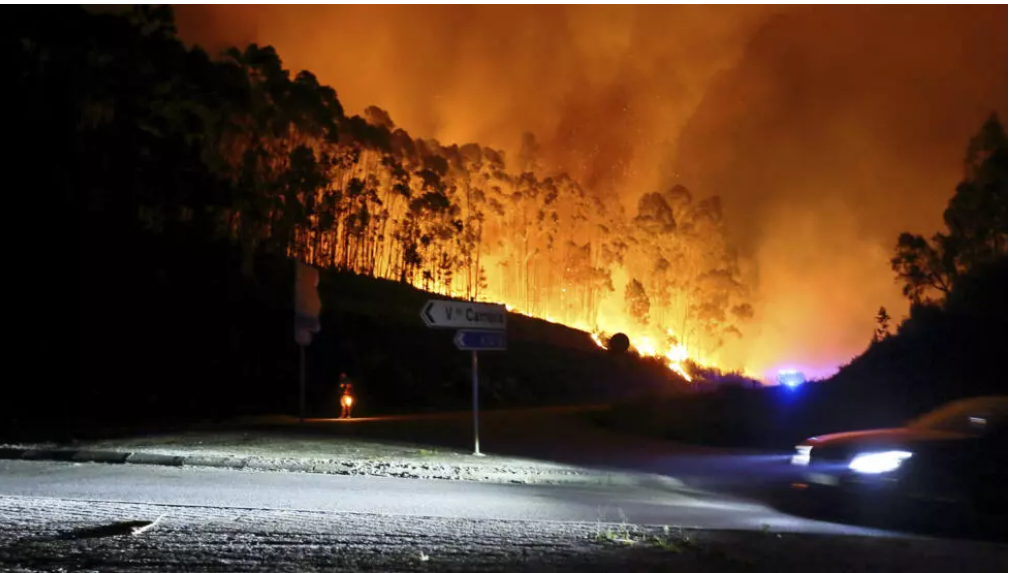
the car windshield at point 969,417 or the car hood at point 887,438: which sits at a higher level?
the car windshield at point 969,417

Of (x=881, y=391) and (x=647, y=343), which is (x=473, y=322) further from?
(x=647, y=343)

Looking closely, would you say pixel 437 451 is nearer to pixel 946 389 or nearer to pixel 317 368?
pixel 946 389

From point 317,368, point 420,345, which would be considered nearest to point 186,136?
point 317,368

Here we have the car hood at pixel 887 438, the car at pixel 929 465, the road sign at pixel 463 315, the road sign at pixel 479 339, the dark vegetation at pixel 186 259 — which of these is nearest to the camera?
the car at pixel 929 465

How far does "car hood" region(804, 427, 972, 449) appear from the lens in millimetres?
10320

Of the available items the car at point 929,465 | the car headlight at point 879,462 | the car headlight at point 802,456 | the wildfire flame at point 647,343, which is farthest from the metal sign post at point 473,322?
the wildfire flame at point 647,343

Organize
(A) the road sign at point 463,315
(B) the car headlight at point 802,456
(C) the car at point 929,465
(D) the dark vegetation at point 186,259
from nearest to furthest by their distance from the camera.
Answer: (C) the car at point 929,465 < (B) the car headlight at point 802,456 < (A) the road sign at point 463,315 < (D) the dark vegetation at point 186,259

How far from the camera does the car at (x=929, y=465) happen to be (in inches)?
384

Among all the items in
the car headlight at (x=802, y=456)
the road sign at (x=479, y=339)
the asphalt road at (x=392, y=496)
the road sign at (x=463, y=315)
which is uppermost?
the road sign at (x=463, y=315)

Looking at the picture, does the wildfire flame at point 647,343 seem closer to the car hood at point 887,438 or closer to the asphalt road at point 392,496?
the asphalt road at point 392,496

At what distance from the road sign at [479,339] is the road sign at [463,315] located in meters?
0.10

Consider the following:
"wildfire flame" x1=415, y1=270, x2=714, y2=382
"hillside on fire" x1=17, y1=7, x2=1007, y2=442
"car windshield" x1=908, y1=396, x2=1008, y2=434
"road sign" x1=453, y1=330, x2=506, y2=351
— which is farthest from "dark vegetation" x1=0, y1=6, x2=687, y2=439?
"car windshield" x1=908, y1=396, x2=1008, y2=434

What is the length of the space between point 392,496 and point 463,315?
5679 millimetres

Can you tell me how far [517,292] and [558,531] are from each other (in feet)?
251
